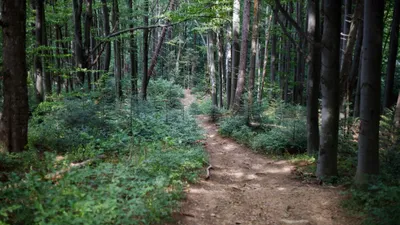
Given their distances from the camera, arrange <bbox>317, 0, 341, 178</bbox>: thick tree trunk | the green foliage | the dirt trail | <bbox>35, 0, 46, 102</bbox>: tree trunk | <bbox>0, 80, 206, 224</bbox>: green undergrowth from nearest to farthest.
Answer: <bbox>0, 80, 206, 224</bbox>: green undergrowth < the dirt trail < <bbox>317, 0, 341, 178</bbox>: thick tree trunk < the green foliage < <bbox>35, 0, 46, 102</bbox>: tree trunk

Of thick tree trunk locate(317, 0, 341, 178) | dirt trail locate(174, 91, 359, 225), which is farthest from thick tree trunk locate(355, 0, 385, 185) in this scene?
thick tree trunk locate(317, 0, 341, 178)

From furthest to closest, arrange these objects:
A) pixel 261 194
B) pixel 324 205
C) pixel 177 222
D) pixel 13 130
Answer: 1. pixel 13 130
2. pixel 261 194
3. pixel 324 205
4. pixel 177 222

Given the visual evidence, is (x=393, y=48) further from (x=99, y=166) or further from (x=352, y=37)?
(x=99, y=166)

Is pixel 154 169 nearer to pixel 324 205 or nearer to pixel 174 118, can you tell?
pixel 324 205

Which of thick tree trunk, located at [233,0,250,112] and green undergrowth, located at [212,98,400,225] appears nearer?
green undergrowth, located at [212,98,400,225]

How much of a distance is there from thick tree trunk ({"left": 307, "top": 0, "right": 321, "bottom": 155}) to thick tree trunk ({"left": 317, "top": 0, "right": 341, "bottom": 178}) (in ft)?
4.23

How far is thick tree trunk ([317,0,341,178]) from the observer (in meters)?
6.78

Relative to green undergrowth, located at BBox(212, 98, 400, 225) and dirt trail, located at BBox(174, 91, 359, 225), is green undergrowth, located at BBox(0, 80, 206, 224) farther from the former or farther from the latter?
green undergrowth, located at BBox(212, 98, 400, 225)

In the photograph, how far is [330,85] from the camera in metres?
6.90

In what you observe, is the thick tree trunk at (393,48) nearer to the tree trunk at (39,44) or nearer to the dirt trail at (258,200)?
the dirt trail at (258,200)

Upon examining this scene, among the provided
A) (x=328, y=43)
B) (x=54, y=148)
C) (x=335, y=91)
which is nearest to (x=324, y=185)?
(x=335, y=91)

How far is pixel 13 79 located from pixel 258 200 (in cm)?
616

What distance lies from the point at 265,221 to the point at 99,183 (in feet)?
9.19

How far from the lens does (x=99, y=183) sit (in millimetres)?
4855
